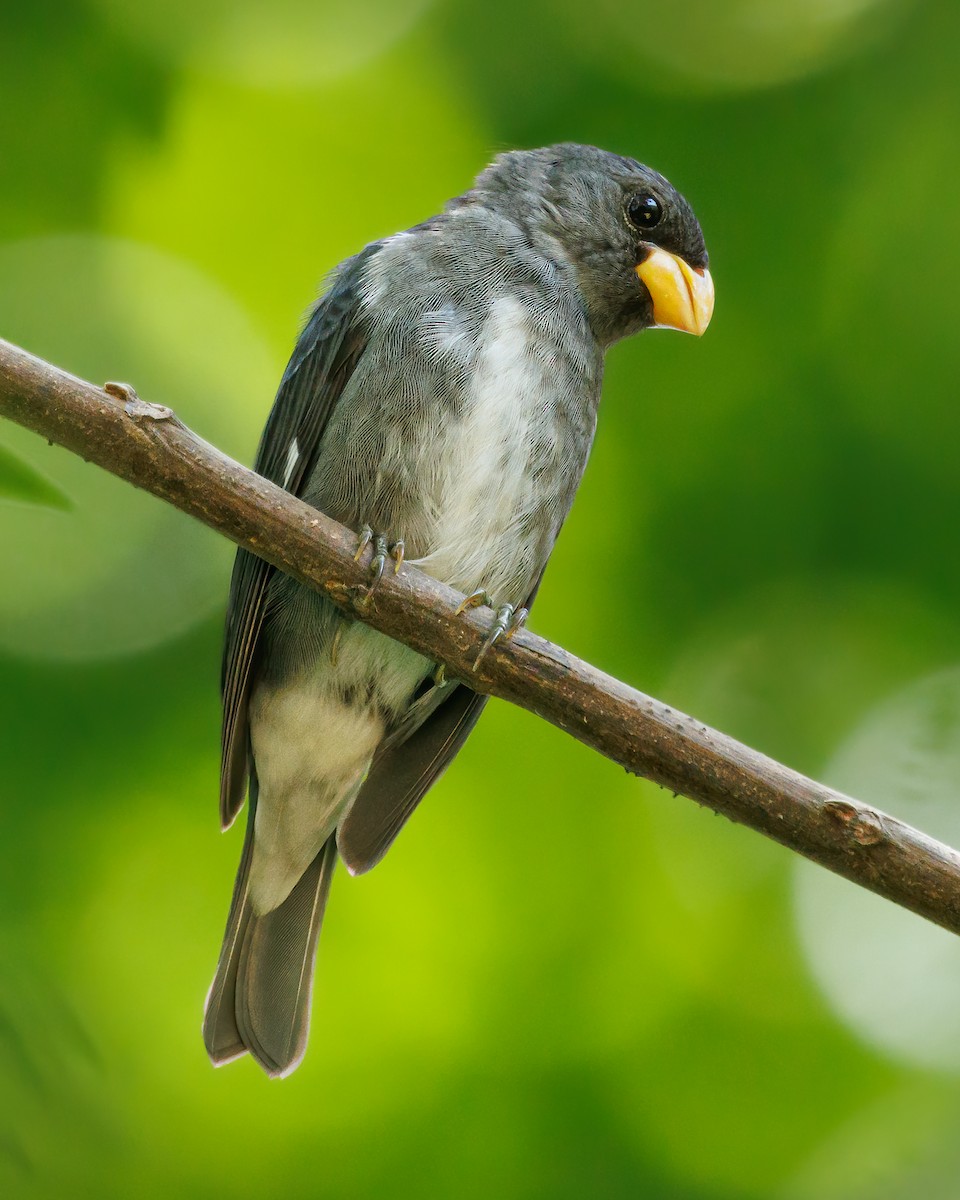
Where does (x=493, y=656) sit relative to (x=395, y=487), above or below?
below

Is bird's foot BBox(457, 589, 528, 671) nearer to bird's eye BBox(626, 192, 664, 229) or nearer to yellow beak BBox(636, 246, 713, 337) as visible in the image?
yellow beak BBox(636, 246, 713, 337)

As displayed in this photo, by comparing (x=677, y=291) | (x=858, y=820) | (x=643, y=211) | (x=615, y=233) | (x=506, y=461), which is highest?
(x=643, y=211)

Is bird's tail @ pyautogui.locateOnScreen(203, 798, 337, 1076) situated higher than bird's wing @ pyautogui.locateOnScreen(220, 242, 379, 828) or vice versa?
bird's wing @ pyautogui.locateOnScreen(220, 242, 379, 828)

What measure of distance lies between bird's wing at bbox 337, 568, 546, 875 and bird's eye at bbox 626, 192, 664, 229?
1149mm

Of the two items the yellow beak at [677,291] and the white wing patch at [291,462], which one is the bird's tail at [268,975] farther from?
the yellow beak at [677,291]

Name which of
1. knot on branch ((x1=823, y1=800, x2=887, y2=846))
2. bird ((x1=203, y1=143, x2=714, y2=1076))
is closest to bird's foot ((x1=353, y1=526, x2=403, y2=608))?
bird ((x1=203, y1=143, x2=714, y2=1076))

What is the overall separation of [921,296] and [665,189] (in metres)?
0.79

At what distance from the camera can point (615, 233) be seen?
12.1 feet

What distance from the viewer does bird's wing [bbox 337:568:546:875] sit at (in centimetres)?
323

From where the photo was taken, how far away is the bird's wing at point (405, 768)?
3229mm

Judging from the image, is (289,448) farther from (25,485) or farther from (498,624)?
(25,485)

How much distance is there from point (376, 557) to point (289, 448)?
40.0 inches

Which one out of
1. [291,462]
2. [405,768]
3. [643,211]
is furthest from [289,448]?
[643,211]

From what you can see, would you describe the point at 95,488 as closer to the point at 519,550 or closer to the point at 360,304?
the point at 360,304
